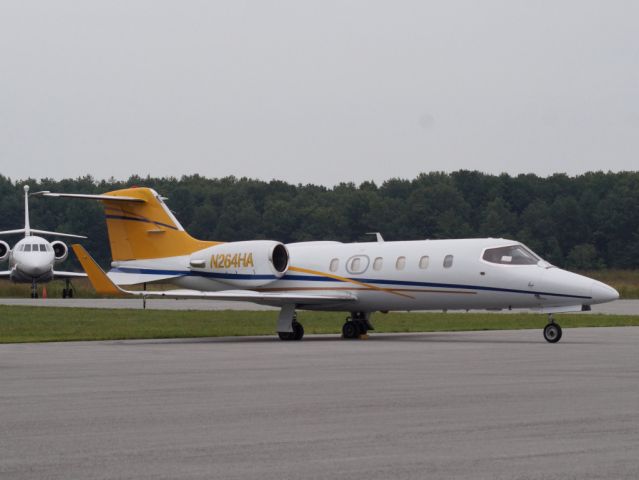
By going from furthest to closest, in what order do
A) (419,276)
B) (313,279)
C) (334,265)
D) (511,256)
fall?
(313,279), (334,265), (419,276), (511,256)

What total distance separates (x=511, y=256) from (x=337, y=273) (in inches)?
166

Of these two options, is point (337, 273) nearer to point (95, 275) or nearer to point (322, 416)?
point (95, 275)

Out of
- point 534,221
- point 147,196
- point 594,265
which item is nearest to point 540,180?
point 534,221

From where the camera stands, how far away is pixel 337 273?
1121 inches

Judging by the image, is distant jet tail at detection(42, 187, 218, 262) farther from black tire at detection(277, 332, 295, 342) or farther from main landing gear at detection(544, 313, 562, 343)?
main landing gear at detection(544, 313, 562, 343)

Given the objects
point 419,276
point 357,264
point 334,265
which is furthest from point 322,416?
point 334,265

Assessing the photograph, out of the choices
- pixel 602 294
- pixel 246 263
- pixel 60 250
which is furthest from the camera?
pixel 60 250

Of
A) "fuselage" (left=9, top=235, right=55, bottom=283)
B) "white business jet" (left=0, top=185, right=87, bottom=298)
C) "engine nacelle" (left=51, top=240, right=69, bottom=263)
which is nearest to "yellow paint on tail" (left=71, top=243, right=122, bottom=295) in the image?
"white business jet" (left=0, top=185, right=87, bottom=298)

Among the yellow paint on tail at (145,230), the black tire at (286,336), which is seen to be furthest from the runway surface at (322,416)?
the yellow paint on tail at (145,230)

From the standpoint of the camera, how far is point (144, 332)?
96.9ft

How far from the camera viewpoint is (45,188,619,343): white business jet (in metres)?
25.7

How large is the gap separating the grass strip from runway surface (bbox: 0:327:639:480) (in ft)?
27.2

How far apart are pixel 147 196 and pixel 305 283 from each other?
4.70m

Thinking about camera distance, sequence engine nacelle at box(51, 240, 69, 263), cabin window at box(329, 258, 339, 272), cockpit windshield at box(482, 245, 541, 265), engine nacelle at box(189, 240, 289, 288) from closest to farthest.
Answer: cockpit windshield at box(482, 245, 541, 265) < cabin window at box(329, 258, 339, 272) < engine nacelle at box(189, 240, 289, 288) < engine nacelle at box(51, 240, 69, 263)
